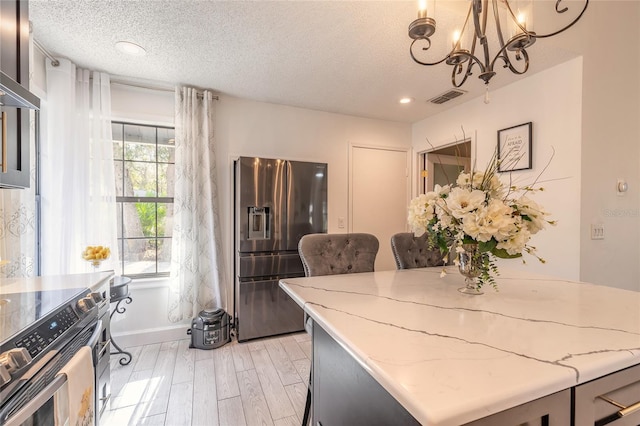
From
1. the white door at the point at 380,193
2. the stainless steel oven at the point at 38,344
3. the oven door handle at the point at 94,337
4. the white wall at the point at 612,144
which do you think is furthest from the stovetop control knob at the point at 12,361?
the white wall at the point at 612,144

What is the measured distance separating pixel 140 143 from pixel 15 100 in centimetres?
207

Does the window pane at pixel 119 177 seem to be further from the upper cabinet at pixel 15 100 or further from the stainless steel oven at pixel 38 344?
the stainless steel oven at pixel 38 344

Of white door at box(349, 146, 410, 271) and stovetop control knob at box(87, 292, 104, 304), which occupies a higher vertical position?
white door at box(349, 146, 410, 271)

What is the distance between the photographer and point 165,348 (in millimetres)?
2701

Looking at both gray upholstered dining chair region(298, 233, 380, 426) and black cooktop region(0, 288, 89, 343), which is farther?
gray upholstered dining chair region(298, 233, 380, 426)

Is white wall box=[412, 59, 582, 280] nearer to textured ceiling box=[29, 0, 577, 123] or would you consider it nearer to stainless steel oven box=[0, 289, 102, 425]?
textured ceiling box=[29, 0, 577, 123]

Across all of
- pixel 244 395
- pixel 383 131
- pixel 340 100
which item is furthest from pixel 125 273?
pixel 383 131

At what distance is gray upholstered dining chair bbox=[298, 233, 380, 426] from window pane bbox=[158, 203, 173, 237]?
194 centimetres

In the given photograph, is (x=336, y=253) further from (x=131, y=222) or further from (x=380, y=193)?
(x=131, y=222)

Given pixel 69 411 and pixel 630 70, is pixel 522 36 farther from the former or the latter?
pixel 69 411

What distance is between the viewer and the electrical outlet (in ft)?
7.41

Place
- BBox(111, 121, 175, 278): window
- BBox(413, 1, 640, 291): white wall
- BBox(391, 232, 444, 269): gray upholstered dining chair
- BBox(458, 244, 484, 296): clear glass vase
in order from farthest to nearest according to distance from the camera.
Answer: BBox(111, 121, 175, 278): window, BBox(413, 1, 640, 291): white wall, BBox(391, 232, 444, 269): gray upholstered dining chair, BBox(458, 244, 484, 296): clear glass vase

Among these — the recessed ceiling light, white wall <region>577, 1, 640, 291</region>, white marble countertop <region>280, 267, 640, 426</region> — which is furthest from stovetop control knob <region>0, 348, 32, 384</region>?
white wall <region>577, 1, 640, 291</region>

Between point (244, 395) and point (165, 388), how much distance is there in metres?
0.61
